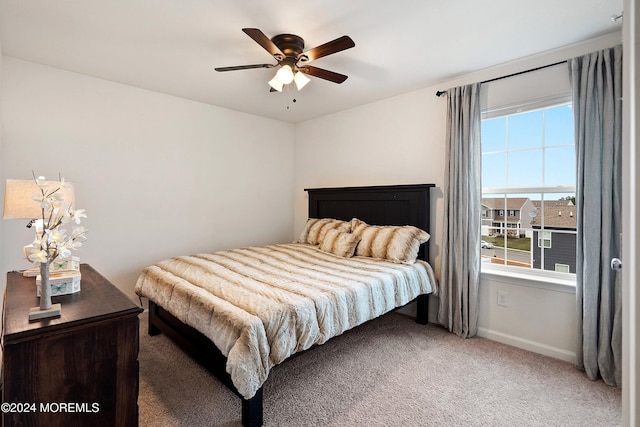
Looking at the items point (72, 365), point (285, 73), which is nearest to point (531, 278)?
point (285, 73)

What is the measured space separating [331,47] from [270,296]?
65.2 inches

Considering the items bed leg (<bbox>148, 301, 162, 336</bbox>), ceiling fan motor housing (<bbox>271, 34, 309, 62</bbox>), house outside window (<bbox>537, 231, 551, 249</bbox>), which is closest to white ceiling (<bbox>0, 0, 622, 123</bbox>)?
ceiling fan motor housing (<bbox>271, 34, 309, 62</bbox>)

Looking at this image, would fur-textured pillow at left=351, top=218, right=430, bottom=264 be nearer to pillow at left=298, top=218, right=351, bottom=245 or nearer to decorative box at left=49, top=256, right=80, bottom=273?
pillow at left=298, top=218, right=351, bottom=245

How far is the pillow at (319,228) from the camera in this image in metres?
3.61

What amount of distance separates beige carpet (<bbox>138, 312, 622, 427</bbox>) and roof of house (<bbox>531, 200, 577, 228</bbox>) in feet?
3.62

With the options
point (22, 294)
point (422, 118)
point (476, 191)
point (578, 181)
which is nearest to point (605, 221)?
point (578, 181)

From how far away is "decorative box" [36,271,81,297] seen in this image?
1.54 metres

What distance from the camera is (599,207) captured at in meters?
2.14

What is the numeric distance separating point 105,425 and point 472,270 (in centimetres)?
278

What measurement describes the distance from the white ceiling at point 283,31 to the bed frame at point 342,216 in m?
1.20

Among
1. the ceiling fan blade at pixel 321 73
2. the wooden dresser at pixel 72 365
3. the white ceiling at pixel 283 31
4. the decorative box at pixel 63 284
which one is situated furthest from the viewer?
the ceiling fan blade at pixel 321 73

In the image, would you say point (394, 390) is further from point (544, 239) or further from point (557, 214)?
point (557, 214)

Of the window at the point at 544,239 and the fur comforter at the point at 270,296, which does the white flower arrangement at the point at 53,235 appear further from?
the window at the point at 544,239

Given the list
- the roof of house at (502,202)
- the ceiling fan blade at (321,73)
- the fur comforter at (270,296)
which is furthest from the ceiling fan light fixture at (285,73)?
the roof of house at (502,202)
